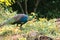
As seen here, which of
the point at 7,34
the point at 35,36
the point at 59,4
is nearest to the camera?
the point at 35,36

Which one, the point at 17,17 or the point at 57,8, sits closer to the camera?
the point at 17,17

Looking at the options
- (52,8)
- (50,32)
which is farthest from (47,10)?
(50,32)

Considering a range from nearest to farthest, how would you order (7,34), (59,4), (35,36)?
(35,36)
(7,34)
(59,4)

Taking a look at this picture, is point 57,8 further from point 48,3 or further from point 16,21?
point 16,21

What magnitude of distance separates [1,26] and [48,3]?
13424 millimetres

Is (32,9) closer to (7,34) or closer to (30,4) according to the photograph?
(30,4)

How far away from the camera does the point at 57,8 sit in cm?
1933

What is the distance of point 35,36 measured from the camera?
5.60 metres

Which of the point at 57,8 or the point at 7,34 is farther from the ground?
the point at 7,34

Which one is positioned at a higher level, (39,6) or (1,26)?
(1,26)

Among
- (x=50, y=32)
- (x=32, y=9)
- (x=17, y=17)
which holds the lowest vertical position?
(x=32, y=9)

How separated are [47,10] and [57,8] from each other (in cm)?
78

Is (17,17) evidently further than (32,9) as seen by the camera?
No

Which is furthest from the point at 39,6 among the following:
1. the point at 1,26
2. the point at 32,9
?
the point at 1,26
